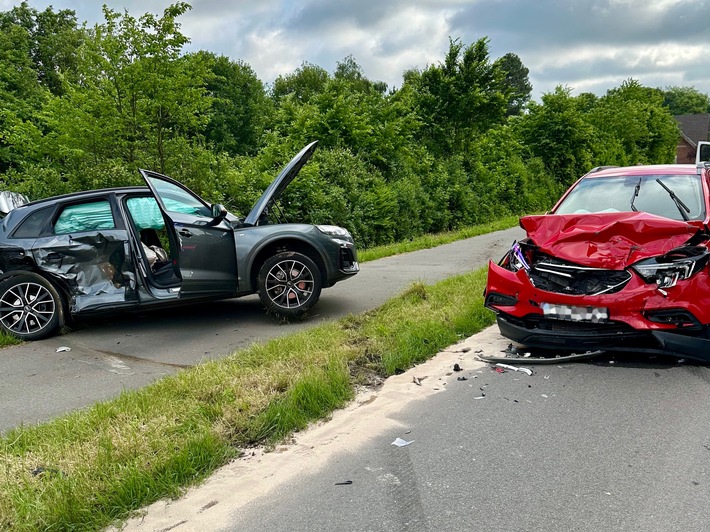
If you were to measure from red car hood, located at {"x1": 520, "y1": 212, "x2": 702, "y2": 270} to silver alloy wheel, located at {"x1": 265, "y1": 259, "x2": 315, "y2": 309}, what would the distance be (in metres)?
→ 2.87

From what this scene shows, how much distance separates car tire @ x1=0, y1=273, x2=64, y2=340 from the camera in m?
6.38

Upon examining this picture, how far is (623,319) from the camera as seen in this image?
4.41m

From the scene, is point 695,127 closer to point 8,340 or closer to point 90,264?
point 90,264

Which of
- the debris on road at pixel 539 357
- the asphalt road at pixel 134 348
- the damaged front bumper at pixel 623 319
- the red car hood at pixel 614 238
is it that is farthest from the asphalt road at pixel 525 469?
the asphalt road at pixel 134 348

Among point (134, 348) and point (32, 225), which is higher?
point (32, 225)

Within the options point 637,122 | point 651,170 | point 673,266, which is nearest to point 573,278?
point 673,266

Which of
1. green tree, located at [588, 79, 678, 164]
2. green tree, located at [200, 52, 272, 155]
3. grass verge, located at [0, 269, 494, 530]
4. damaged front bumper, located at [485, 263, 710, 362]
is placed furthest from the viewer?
green tree, located at [200, 52, 272, 155]

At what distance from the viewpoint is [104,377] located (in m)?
5.14

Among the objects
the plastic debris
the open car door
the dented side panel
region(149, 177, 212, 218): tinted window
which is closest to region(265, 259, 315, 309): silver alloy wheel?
the open car door

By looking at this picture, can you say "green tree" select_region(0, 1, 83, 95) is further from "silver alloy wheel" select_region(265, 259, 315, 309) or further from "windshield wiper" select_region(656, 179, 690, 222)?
"windshield wiper" select_region(656, 179, 690, 222)

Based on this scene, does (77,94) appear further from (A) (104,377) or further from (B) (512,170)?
(B) (512,170)

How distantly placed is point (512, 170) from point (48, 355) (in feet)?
67.9

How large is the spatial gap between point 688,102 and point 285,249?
116591 mm

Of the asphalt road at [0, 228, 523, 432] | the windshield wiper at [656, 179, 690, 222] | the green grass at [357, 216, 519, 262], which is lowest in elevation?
the green grass at [357, 216, 519, 262]
